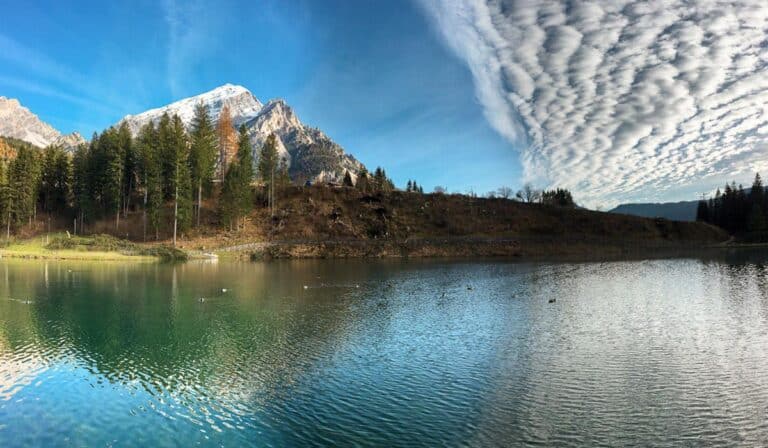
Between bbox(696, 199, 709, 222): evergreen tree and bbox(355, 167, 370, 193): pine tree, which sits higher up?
bbox(355, 167, 370, 193): pine tree

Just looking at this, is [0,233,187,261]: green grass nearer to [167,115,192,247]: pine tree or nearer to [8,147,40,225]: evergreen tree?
[167,115,192,247]: pine tree

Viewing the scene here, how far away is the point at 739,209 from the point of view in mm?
172000

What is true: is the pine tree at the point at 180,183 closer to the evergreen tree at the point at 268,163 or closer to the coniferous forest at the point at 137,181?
the coniferous forest at the point at 137,181

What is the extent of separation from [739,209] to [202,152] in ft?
638

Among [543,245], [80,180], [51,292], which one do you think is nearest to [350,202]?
[543,245]

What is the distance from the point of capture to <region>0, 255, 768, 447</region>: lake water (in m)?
14.1

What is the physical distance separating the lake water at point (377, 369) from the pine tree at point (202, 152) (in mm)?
55342

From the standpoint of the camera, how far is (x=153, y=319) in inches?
1202

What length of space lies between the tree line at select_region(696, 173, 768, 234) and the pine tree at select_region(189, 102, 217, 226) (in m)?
181

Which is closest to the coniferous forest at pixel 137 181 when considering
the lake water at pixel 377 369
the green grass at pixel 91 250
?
the green grass at pixel 91 250

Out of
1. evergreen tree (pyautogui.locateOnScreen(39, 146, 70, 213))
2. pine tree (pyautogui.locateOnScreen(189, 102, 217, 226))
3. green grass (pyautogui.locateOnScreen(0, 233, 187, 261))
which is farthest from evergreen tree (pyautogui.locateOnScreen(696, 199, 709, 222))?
evergreen tree (pyautogui.locateOnScreen(39, 146, 70, 213))

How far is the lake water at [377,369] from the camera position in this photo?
1409cm

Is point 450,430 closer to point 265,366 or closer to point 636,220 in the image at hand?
point 265,366

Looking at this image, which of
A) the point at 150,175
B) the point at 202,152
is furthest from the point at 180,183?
the point at 202,152
